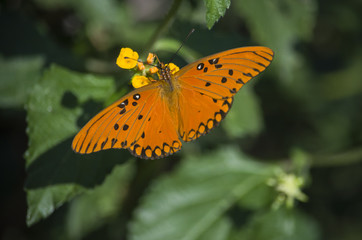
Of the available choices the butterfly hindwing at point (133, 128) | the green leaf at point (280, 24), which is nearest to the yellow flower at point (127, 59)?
the butterfly hindwing at point (133, 128)

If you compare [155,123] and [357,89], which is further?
[357,89]

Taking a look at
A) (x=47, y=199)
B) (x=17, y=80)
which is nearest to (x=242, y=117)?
(x=47, y=199)

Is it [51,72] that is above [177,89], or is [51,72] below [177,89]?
below

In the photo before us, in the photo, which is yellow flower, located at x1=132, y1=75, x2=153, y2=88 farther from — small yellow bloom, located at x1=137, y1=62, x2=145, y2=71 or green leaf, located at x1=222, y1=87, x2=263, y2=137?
green leaf, located at x1=222, y1=87, x2=263, y2=137

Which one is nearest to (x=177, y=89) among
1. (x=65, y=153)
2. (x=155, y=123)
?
(x=155, y=123)

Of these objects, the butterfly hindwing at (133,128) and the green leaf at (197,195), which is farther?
the green leaf at (197,195)

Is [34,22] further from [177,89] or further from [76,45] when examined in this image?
[177,89]

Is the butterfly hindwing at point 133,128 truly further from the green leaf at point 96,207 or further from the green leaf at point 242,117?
the green leaf at point 96,207
